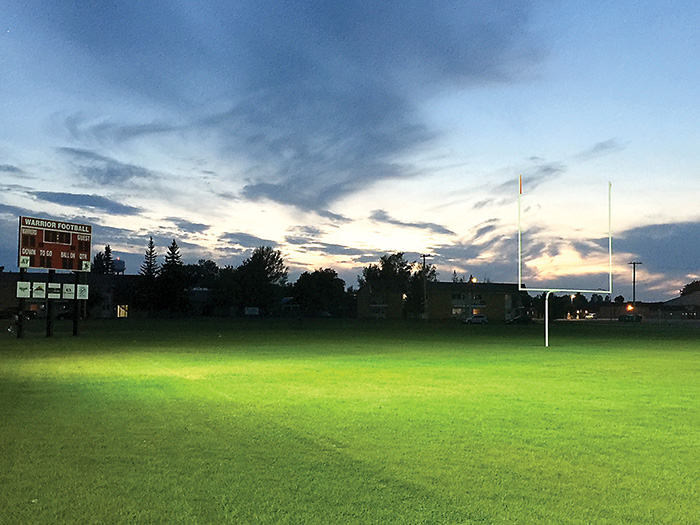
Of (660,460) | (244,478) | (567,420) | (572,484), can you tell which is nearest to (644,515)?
(572,484)

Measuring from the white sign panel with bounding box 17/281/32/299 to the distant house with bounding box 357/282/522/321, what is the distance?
73086 millimetres

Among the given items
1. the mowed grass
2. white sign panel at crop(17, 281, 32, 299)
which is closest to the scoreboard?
white sign panel at crop(17, 281, 32, 299)

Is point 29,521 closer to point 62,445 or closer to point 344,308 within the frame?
point 62,445

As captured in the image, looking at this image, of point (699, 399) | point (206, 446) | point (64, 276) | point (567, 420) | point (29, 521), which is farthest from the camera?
point (64, 276)

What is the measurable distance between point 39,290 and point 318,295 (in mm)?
77996

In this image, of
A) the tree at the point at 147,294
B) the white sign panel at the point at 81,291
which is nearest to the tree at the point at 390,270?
the tree at the point at 147,294

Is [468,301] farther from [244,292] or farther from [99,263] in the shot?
[99,263]

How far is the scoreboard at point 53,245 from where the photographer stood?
32312mm

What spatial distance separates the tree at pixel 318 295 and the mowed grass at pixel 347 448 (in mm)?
95879

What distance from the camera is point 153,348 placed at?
25.4 metres

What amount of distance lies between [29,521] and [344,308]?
109612 millimetres

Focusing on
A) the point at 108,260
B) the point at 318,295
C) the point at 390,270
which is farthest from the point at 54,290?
the point at 108,260

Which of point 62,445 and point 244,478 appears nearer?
point 244,478

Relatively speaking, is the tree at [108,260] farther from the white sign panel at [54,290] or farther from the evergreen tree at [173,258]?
the white sign panel at [54,290]
